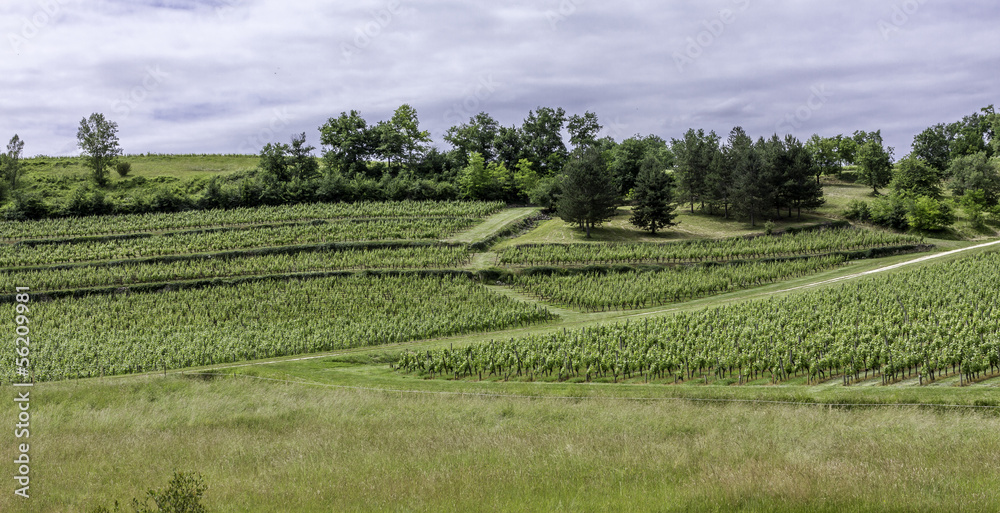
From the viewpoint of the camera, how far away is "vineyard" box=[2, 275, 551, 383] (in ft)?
102

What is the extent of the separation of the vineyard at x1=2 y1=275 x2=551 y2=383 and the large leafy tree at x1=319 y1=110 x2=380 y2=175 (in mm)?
48633

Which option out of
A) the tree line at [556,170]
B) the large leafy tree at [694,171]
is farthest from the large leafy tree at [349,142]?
the large leafy tree at [694,171]

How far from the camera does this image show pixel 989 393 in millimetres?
15898

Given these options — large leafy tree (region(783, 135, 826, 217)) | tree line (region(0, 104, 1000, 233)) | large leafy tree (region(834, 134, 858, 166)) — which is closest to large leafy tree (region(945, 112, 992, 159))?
tree line (region(0, 104, 1000, 233))

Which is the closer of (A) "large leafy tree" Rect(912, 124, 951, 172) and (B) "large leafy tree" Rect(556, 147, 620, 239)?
(B) "large leafy tree" Rect(556, 147, 620, 239)

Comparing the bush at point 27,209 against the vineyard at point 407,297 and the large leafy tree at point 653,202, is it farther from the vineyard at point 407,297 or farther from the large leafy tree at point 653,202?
the large leafy tree at point 653,202

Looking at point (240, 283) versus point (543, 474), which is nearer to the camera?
point (543, 474)

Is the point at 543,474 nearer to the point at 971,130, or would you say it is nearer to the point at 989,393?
the point at 989,393

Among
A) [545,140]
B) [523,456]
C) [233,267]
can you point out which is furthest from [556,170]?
[523,456]

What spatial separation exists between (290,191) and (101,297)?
33525 millimetres

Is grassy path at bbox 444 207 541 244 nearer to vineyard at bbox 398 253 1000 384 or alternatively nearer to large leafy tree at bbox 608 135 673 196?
large leafy tree at bbox 608 135 673 196

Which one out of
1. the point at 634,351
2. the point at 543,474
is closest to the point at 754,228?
the point at 634,351

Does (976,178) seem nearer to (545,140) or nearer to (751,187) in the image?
(751,187)

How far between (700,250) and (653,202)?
9.03 meters
